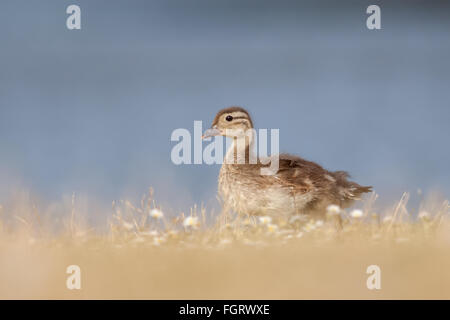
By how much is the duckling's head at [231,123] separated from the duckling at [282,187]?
0.22m

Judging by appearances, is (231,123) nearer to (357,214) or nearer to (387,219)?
(357,214)

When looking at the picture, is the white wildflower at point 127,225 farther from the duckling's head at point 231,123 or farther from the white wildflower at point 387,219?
the white wildflower at point 387,219

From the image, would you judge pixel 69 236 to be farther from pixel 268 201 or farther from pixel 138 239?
pixel 268 201

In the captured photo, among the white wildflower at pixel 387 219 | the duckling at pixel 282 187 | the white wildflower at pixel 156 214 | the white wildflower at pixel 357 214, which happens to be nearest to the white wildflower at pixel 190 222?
the white wildflower at pixel 156 214

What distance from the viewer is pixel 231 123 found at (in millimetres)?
10047

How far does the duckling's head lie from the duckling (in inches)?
8.8

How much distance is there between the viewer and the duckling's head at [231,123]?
10.0m

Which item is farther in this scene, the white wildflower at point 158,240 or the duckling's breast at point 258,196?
the duckling's breast at point 258,196

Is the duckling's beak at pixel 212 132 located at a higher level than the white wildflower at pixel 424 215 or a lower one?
higher

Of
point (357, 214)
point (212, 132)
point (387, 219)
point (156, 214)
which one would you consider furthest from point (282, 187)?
point (212, 132)

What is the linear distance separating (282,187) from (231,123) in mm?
1672

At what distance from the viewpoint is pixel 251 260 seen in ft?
20.3

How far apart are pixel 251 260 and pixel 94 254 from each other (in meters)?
1.55

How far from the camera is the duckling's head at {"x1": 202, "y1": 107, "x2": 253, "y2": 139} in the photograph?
10.0 meters
